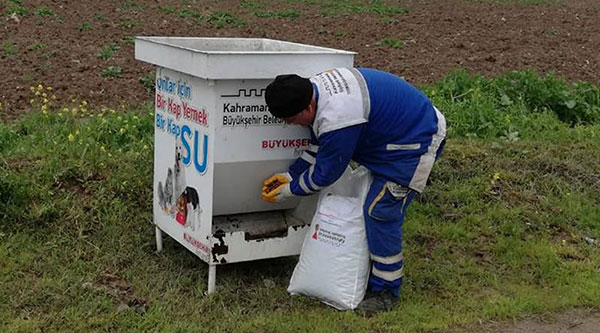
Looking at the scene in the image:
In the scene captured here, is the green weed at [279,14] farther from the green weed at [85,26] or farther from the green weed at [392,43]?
the green weed at [85,26]

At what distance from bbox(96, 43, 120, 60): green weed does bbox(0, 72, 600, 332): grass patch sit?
8.47 feet

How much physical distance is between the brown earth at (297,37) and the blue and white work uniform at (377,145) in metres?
4.05

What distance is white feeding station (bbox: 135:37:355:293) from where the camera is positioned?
4.29 meters

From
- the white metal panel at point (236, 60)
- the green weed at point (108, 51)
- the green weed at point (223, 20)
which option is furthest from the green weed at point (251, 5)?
the white metal panel at point (236, 60)

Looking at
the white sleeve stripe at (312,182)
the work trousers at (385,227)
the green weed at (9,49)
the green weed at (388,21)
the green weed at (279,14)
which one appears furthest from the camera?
the green weed at (279,14)

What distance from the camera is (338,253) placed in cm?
451

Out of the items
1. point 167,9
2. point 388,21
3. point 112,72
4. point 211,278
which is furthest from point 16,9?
point 211,278

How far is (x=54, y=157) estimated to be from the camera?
5.64 meters

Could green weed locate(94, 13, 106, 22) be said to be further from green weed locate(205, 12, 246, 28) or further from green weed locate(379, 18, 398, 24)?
green weed locate(379, 18, 398, 24)

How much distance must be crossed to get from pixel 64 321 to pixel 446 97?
5602 mm

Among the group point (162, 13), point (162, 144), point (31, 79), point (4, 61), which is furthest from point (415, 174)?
point (162, 13)

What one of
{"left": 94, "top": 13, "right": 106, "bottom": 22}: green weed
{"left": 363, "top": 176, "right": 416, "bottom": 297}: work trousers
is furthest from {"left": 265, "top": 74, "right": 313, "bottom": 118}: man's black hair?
{"left": 94, "top": 13, "right": 106, "bottom": 22}: green weed

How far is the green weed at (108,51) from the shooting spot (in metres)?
9.88

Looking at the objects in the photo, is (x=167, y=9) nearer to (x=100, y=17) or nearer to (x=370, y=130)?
(x=100, y=17)
